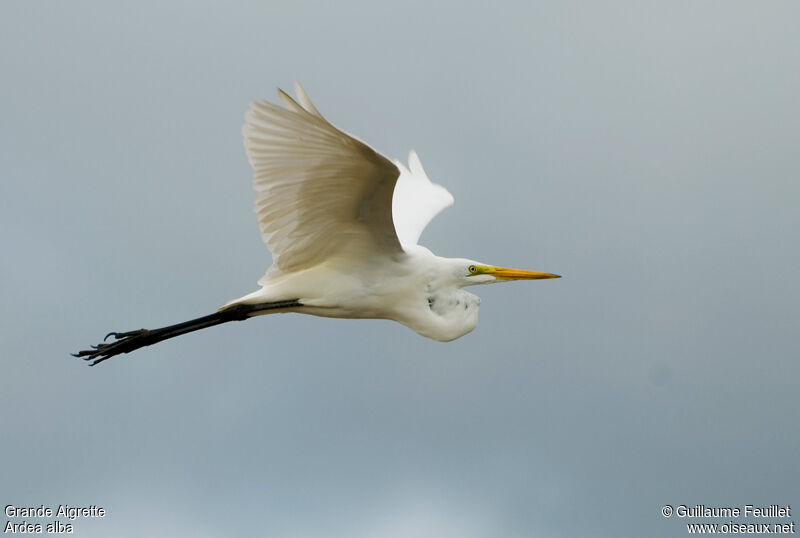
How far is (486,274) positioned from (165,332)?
309 cm

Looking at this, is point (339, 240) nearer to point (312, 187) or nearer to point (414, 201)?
point (312, 187)

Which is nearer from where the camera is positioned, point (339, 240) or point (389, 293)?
point (339, 240)

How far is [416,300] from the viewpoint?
10.0m

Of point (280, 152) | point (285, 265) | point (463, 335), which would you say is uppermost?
point (280, 152)

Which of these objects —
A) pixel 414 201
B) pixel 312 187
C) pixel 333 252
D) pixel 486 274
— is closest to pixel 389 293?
pixel 333 252

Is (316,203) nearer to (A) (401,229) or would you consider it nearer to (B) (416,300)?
(B) (416,300)

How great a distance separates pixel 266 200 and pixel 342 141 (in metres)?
1.09

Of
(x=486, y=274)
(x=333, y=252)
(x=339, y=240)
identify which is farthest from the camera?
(x=486, y=274)

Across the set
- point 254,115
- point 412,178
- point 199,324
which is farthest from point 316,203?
point 412,178

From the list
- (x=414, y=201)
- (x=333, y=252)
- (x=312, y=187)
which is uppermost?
(x=414, y=201)

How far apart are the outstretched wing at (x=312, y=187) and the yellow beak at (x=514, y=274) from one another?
114cm

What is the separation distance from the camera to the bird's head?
403 inches

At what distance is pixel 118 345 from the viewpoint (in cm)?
1072

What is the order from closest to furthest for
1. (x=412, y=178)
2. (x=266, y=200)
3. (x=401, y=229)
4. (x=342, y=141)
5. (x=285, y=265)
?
(x=342, y=141) → (x=266, y=200) → (x=285, y=265) → (x=401, y=229) → (x=412, y=178)
